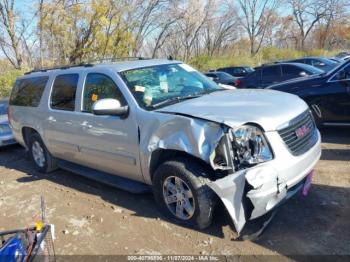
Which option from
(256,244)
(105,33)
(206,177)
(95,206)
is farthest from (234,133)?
(105,33)

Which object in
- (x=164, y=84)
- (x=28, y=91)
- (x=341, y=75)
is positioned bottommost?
(x=341, y=75)

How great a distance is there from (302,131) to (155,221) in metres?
Answer: 1.92

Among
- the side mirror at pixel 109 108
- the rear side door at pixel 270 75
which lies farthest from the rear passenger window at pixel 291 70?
the side mirror at pixel 109 108

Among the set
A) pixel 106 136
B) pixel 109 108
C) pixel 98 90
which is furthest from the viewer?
pixel 98 90

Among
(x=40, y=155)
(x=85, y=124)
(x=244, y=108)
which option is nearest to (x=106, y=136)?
(x=85, y=124)

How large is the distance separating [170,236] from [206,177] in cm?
78

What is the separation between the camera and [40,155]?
20.5 ft

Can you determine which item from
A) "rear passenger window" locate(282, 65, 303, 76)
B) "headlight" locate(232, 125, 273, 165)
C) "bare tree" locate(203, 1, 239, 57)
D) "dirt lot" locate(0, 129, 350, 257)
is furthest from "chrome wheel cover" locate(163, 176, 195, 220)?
"bare tree" locate(203, 1, 239, 57)

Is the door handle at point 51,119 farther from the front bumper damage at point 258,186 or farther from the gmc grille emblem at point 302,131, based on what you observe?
the gmc grille emblem at point 302,131

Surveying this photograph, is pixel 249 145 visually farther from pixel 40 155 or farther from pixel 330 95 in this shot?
→ pixel 40 155

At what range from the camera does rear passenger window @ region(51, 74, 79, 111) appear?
4.99m

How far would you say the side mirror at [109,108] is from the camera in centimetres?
395

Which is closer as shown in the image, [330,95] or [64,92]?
[64,92]

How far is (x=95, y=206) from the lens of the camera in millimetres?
4680
